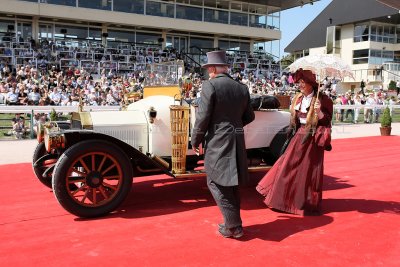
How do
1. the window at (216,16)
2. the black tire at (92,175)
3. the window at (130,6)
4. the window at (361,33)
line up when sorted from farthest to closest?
the window at (361,33)
the window at (216,16)
the window at (130,6)
the black tire at (92,175)

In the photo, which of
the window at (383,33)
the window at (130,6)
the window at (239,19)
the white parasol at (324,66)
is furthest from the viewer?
the window at (383,33)

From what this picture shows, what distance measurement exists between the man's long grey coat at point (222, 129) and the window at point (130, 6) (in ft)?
82.1

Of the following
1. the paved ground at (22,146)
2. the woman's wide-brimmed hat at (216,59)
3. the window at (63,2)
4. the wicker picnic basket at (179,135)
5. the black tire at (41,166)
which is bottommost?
the paved ground at (22,146)

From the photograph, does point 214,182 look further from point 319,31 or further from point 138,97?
point 319,31

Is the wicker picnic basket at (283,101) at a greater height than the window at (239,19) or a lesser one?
lesser

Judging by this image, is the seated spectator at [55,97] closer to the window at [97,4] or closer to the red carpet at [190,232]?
the red carpet at [190,232]

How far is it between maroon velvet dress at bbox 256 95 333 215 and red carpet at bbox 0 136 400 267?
0.57 feet

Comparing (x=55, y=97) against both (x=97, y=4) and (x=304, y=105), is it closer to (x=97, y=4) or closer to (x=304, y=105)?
(x=304, y=105)

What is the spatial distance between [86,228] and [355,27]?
156 feet

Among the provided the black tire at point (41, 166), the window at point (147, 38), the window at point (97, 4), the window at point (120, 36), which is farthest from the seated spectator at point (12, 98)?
the window at point (147, 38)

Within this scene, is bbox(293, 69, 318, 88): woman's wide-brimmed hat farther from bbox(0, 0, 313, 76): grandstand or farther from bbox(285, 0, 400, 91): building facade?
bbox(285, 0, 400, 91): building facade

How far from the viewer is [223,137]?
418 centimetres

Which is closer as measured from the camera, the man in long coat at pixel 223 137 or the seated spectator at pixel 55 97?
the man in long coat at pixel 223 137

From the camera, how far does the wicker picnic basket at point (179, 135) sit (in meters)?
5.08
